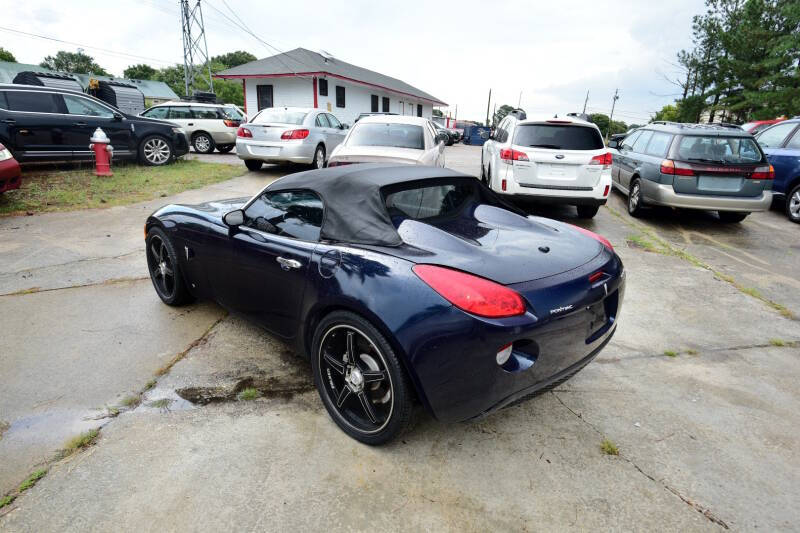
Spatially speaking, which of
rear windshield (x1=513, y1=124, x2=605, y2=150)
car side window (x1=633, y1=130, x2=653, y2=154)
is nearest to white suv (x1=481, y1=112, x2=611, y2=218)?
rear windshield (x1=513, y1=124, x2=605, y2=150)

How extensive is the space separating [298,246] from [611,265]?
5.81 feet

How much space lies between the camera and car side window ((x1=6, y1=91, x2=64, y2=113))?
9.14 m

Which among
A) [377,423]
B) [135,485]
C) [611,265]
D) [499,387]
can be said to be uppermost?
[611,265]

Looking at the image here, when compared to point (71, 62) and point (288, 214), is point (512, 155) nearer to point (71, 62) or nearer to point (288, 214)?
point (288, 214)

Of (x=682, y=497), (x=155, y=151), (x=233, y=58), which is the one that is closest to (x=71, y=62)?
(x=233, y=58)

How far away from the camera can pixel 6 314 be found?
3.81 metres

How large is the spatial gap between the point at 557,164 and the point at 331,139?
673 centimetres

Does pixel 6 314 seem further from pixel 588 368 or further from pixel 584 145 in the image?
pixel 584 145

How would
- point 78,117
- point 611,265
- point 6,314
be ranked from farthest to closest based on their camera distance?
1. point 78,117
2. point 6,314
3. point 611,265

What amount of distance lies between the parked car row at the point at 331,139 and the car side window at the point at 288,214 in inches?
155

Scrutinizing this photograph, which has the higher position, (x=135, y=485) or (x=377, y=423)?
(x=377, y=423)

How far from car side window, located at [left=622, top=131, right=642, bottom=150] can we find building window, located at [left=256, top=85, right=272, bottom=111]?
22.7 metres

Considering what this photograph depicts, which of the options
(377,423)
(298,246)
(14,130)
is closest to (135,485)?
(377,423)

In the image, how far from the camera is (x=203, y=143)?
1564 cm
